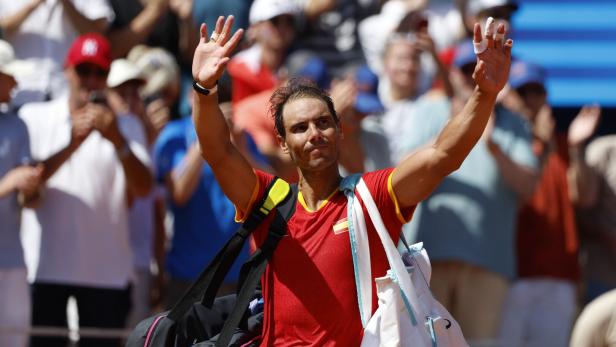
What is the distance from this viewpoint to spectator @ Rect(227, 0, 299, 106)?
32.4 ft

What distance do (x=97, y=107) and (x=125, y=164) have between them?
1.38 feet

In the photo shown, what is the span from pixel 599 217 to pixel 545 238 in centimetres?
56

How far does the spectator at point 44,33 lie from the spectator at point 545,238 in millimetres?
3228

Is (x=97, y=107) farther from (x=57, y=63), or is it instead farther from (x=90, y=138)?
(x=57, y=63)

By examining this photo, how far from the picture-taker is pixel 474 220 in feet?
30.7

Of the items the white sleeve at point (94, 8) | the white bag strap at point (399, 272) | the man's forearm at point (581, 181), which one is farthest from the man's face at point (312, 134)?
the man's forearm at point (581, 181)

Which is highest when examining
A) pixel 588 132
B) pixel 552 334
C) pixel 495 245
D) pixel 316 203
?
pixel 316 203

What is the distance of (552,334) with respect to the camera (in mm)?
9797

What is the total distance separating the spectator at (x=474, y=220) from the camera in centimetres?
930

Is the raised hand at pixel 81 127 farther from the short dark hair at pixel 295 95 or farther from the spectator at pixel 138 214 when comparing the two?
the short dark hair at pixel 295 95

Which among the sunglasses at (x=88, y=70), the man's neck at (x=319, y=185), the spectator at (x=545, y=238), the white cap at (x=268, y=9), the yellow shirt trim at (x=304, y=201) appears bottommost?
the spectator at (x=545, y=238)

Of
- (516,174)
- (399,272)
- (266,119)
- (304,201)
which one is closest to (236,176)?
(304,201)

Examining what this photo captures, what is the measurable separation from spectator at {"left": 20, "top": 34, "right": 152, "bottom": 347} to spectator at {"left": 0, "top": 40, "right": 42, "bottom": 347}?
0.18 metres

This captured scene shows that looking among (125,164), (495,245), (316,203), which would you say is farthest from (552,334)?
(316,203)
